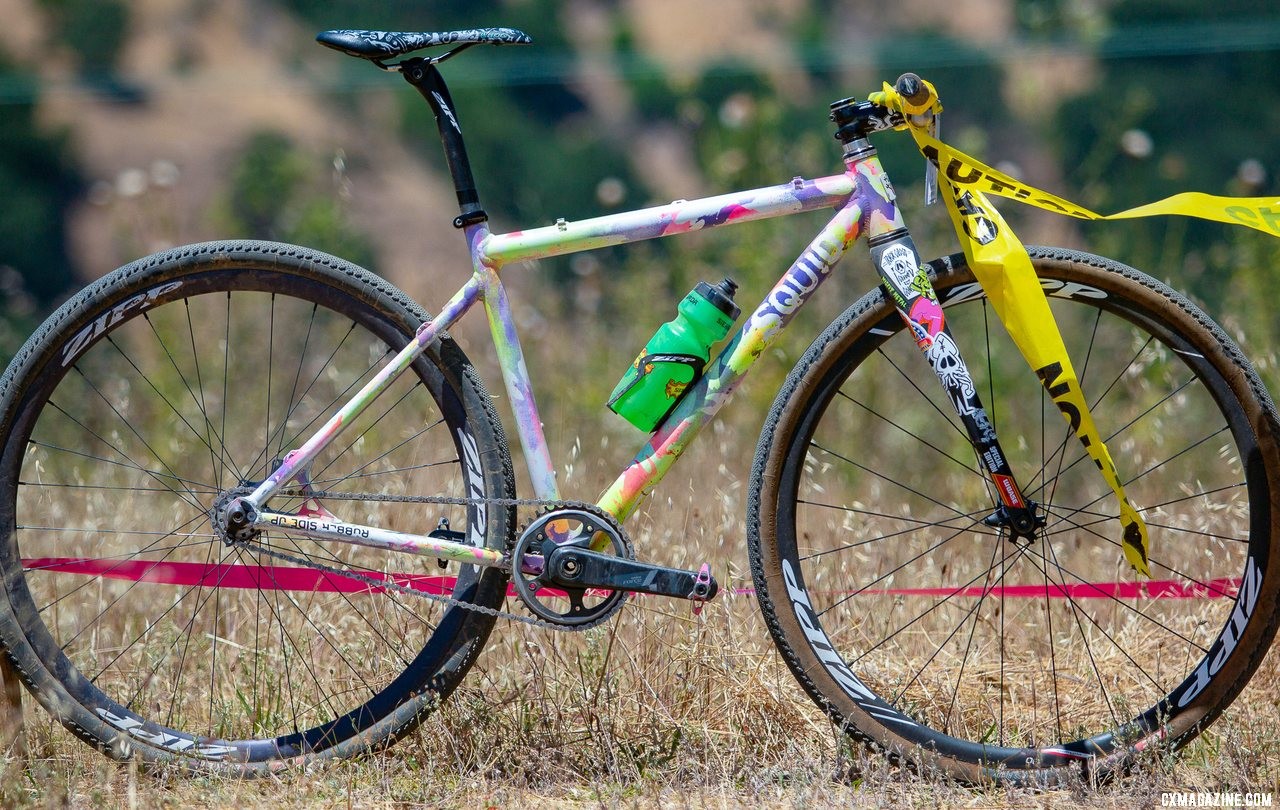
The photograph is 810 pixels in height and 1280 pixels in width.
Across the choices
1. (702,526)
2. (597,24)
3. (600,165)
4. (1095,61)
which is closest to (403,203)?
(597,24)

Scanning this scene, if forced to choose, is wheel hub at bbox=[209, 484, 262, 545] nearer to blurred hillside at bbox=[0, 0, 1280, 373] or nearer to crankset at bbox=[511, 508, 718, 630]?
crankset at bbox=[511, 508, 718, 630]

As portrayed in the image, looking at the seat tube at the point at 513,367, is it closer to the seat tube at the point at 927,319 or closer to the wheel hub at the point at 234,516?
the wheel hub at the point at 234,516

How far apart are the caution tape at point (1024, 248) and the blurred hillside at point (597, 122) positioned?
86.2 inches

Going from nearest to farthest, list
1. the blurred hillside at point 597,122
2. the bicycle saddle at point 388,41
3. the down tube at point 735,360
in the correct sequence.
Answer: the bicycle saddle at point 388,41 → the down tube at point 735,360 → the blurred hillside at point 597,122

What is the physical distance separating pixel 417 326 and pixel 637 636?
41.5 inches

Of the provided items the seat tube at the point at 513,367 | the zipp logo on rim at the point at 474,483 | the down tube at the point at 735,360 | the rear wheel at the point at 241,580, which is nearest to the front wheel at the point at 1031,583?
the down tube at the point at 735,360

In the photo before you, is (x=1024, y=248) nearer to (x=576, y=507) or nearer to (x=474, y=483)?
(x=576, y=507)

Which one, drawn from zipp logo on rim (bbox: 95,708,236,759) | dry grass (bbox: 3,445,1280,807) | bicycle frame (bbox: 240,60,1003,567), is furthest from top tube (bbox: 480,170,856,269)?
zipp logo on rim (bbox: 95,708,236,759)

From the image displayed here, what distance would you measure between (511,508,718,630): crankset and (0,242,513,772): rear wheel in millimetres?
107

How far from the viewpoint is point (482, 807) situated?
2887mm

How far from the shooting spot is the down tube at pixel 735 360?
2.92 metres

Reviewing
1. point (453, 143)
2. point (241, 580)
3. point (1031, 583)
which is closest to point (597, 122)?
point (1031, 583)

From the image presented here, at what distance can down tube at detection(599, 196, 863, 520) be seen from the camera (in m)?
2.92

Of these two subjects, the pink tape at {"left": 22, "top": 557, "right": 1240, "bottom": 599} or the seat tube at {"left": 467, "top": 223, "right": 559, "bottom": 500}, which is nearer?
the seat tube at {"left": 467, "top": 223, "right": 559, "bottom": 500}
